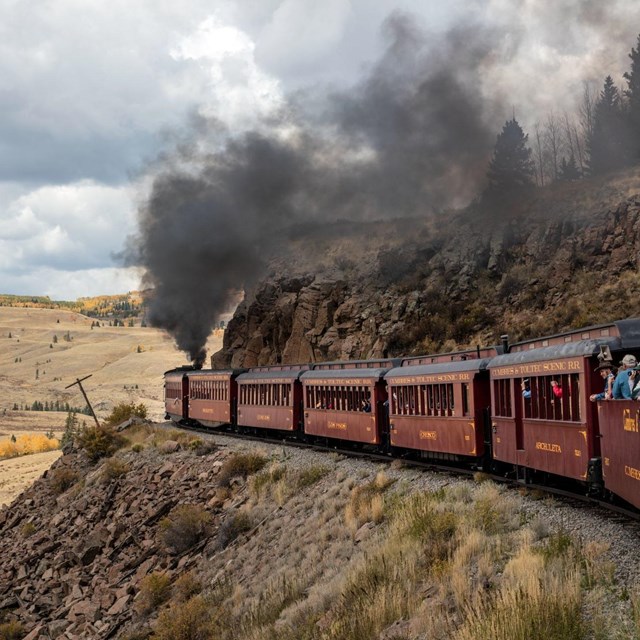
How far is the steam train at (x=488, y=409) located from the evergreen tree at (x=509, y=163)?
111 feet

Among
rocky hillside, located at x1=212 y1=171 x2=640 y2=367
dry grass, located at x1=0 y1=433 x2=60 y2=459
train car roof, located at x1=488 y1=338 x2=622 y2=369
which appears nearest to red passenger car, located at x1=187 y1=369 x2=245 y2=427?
rocky hillside, located at x1=212 y1=171 x2=640 y2=367

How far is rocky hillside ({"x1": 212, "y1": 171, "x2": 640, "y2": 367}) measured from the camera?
39938 mm

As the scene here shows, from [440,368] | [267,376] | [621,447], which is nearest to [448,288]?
[267,376]

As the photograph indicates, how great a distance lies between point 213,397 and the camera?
33.0m

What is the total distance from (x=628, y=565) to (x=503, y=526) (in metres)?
2.49

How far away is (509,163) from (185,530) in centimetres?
4693

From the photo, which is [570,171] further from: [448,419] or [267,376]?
[448,419]

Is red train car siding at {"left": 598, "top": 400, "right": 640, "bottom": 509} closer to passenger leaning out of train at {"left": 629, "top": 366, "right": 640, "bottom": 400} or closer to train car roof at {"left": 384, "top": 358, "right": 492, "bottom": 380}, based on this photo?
passenger leaning out of train at {"left": 629, "top": 366, "right": 640, "bottom": 400}

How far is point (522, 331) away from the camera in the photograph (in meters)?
39.8

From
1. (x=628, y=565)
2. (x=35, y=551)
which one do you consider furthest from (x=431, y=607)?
(x=35, y=551)

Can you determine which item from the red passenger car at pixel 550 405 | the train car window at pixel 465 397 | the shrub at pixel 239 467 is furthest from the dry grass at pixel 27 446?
the red passenger car at pixel 550 405

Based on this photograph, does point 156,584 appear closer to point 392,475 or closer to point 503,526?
point 392,475

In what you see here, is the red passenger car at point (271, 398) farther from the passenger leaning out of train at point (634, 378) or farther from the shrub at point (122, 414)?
the passenger leaning out of train at point (634, 378)

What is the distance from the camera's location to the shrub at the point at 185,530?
1808 centimetres
